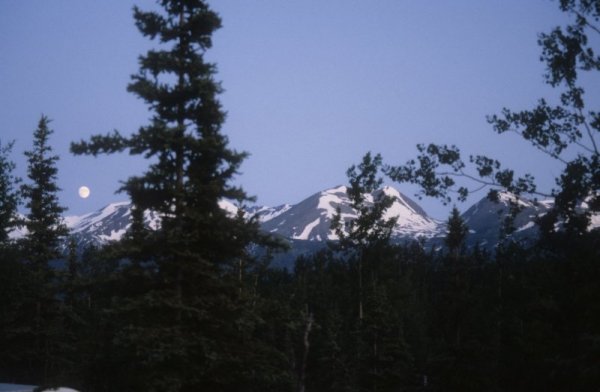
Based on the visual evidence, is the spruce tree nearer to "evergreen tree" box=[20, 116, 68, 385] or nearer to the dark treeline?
the dark treeline

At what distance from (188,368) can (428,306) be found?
6551 centimetres

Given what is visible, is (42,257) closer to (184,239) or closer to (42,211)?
(42,211)

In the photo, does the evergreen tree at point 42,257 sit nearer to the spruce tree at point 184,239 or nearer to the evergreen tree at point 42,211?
the evergreen tree at point 42,211

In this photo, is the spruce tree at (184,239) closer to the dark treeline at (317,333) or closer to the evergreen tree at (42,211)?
the dark treeline at (317,333)

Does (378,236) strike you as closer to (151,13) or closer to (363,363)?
(363,363)

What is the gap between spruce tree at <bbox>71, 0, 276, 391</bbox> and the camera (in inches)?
493

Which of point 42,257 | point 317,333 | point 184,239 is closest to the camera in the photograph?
point 184,239

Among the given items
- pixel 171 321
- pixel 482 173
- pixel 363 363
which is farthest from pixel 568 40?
pixel 363 363

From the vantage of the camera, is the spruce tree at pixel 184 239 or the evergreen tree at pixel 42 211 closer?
the spruce tree at pixel 184 239

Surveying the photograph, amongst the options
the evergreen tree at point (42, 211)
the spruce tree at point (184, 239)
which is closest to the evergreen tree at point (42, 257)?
the evergreen tree at point (42, 211)

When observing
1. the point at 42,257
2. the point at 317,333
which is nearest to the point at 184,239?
the point at 42,257

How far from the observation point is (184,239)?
12.6 metres

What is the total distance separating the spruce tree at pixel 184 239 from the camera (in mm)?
12523

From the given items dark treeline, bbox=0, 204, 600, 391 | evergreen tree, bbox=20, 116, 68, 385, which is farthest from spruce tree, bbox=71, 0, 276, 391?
evergreen tree, bbox=20, 116, 68, 385
